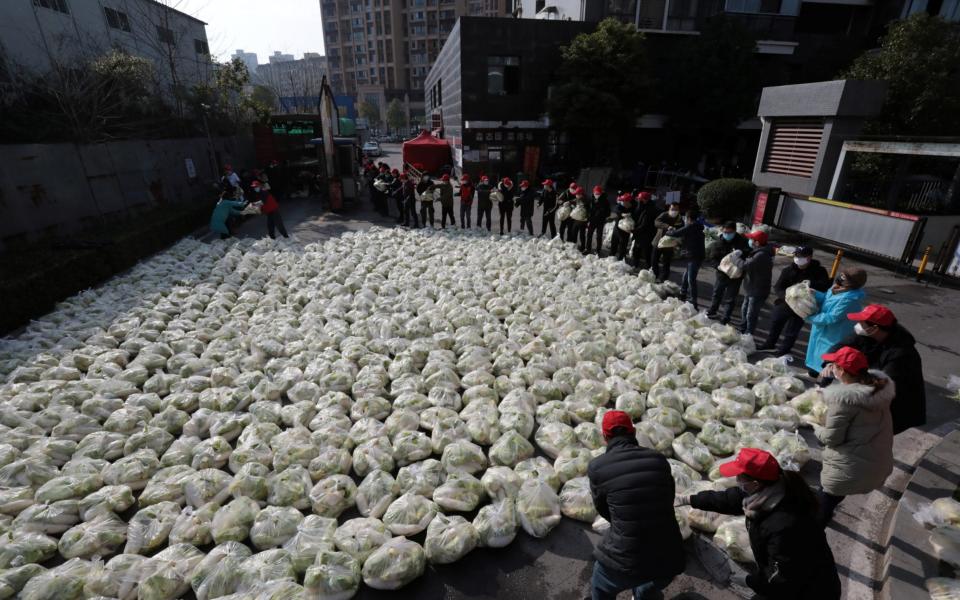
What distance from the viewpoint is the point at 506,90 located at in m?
21.2

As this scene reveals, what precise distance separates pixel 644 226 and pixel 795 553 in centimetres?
719

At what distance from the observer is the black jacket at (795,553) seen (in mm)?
2129

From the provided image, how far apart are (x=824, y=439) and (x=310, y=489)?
3814 millimetres

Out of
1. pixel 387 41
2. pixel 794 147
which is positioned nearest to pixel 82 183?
pixel 794 147

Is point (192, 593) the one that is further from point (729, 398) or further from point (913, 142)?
point (913, 142)

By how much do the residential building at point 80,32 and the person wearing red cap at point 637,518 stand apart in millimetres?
19193

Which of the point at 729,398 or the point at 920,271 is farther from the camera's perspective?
the point at 920,271

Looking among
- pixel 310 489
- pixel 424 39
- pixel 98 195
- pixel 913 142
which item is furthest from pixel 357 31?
pixel 310 489

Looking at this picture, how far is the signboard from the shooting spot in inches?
458

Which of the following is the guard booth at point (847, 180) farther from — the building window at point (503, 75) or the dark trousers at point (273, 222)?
the dark trousers at point (273, 222)

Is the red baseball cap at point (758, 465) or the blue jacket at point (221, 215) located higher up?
the red baseball cap at point (758, 465)

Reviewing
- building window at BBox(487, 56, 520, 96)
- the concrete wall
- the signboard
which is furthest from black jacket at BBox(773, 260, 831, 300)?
building window at BBox(487, 56, 520, 96)

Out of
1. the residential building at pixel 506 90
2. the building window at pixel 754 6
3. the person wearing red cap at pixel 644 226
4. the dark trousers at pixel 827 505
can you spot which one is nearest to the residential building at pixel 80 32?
the residential building at pixel 506 90

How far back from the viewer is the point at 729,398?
4.71 m
